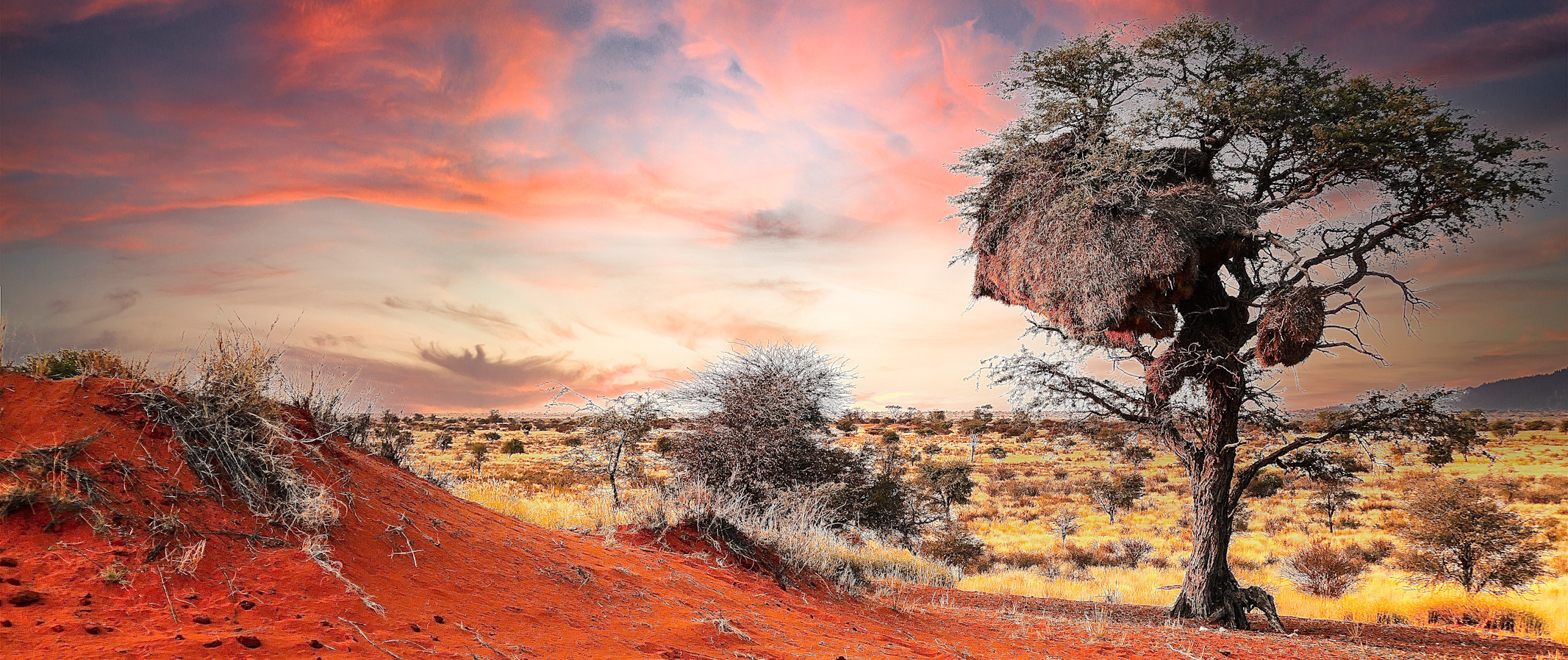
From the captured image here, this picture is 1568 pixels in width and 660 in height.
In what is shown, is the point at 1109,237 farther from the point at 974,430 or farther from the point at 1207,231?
the point at 974,430

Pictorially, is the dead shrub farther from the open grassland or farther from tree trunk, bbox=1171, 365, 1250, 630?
tree trunk, bbox=1171, 365, 1250, 630

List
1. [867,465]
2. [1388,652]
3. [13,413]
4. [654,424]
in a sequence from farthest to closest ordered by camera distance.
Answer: [867,465] < [654,424] < [1388,652] < [13,413]

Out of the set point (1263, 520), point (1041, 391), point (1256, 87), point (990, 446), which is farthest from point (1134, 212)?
point (990, 446)

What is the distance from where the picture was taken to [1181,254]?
10289 mm

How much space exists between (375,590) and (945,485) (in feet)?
89.7

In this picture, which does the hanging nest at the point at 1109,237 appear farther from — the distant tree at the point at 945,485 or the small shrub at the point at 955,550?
the distant tree at the point at 945,485

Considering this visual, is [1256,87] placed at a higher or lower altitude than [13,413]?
higher

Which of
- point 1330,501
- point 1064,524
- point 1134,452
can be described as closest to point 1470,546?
point 1134,452

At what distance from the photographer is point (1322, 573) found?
1789 cm

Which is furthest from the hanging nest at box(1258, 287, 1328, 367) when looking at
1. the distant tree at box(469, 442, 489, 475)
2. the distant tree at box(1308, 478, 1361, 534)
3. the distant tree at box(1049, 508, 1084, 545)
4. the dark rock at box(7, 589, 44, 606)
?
the distant tree at box(469, 442, 489, 475)

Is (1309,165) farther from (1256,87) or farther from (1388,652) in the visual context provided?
(1388,652)

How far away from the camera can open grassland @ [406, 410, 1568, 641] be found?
44.3 ft

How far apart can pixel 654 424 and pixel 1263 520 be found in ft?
91.9

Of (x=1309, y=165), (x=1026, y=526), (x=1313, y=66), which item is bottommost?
(x=1026, y=526)
